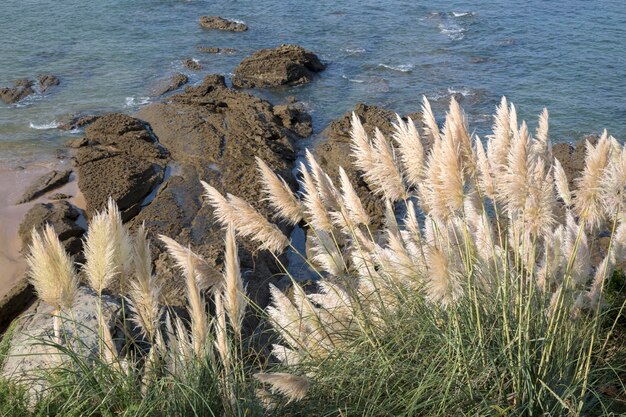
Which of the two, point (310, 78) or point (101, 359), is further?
point (310, 78)

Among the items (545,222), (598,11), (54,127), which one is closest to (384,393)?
(545,222)

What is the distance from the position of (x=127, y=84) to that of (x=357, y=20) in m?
9.25

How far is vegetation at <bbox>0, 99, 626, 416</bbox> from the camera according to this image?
11.8ft

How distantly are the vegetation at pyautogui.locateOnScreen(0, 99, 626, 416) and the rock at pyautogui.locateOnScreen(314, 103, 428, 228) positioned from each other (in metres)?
6.19

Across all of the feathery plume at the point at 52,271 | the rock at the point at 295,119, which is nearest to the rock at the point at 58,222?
the rock at the point at 295,119

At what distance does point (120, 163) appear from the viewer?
1210cm

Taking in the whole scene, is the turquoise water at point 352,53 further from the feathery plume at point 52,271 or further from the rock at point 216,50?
the feathery plume at point 52,271

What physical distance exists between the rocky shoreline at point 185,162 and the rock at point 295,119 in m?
0.03

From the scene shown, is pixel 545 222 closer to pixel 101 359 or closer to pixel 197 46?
pixel 101 359

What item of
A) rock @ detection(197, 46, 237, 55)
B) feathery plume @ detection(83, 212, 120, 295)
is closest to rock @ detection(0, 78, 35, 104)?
rock @ detection(197, 46, 237, 55)

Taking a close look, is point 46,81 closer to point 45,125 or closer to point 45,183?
point 45,125

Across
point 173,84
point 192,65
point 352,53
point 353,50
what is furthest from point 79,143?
point 353,50

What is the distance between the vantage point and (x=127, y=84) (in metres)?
17.3

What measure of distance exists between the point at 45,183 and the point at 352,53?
10.8 m
